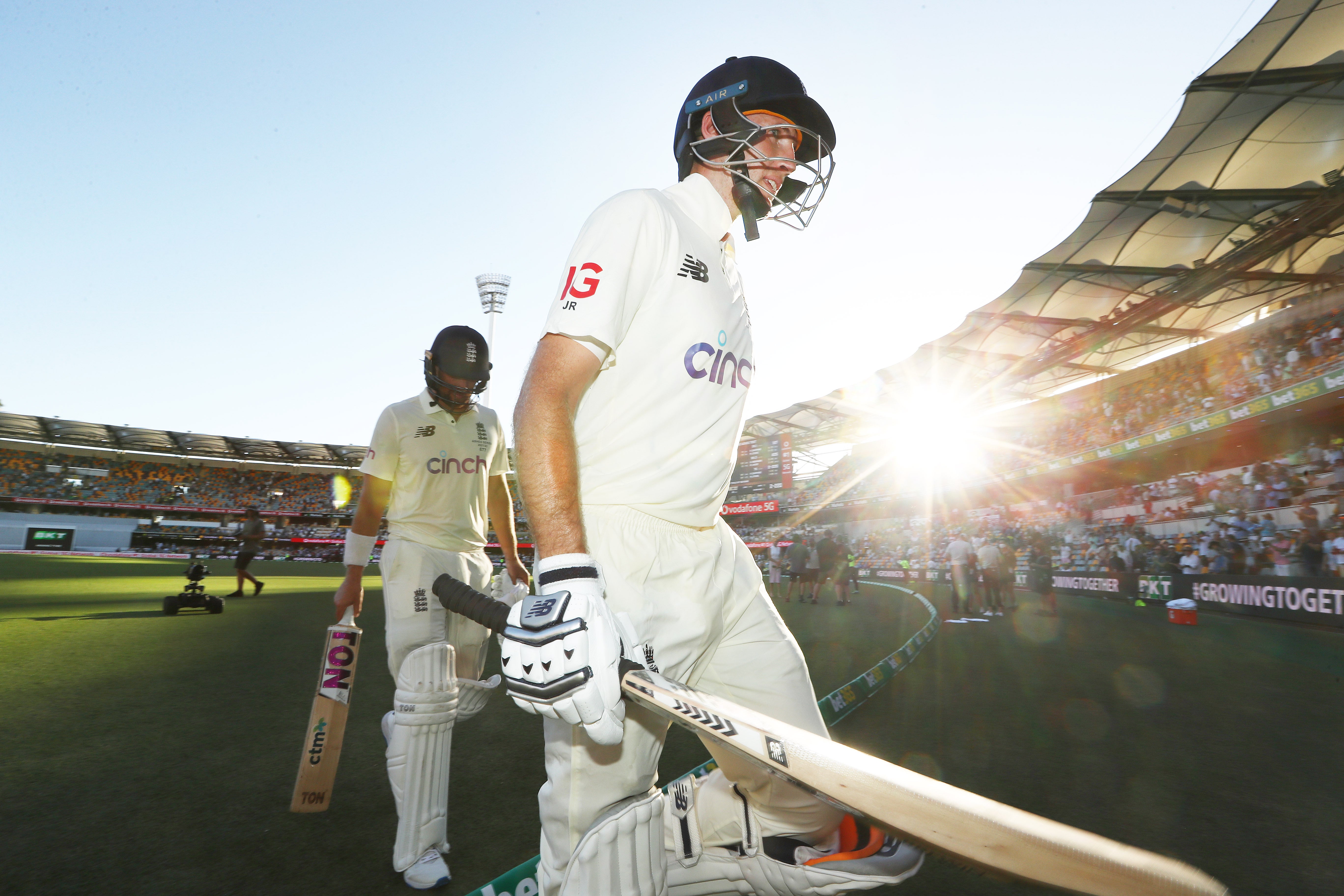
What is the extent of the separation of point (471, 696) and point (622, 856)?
1.97 meters

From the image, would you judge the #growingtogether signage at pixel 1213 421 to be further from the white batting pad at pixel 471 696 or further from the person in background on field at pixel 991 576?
the white batting pad at pixel 471 696

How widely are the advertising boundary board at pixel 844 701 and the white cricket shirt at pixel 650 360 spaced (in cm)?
72

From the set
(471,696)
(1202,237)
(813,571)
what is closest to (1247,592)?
(813,571)

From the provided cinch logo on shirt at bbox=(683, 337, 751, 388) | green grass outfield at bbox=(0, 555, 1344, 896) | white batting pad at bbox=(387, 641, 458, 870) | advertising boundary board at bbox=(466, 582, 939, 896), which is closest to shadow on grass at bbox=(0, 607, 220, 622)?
green grass outfield at bbox=(0, 555, 1344, 896)

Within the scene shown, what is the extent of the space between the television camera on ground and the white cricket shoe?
9.77 m

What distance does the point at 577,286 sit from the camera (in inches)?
58.9

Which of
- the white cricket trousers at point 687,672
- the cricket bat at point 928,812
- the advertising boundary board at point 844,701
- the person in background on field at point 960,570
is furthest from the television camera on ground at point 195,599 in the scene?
the person in background on field at point 960,570

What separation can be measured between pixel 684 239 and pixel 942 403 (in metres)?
31.3

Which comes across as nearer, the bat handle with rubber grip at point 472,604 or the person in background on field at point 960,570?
the bat handle with rubber grip at point 472,604

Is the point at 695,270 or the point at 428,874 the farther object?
the point at 428,874

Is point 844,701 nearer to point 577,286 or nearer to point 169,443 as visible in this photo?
point 577,286

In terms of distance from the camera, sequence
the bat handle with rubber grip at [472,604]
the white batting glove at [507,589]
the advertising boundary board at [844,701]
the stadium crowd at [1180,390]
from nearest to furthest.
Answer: the bat handle with rubber grip at [472,604], the advertising boundary board at [844,701], the white batting glove at [507,589], the stadium crowd at [1180,390]

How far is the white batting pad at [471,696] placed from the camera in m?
2.99

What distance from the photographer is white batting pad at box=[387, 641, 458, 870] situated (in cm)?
260
